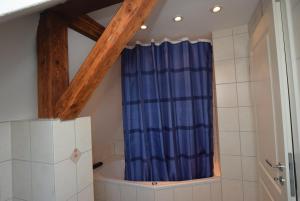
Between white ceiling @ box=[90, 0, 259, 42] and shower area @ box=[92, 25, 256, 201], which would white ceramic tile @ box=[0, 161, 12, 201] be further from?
white ceiling @ box=[90, 0, 259, 42]

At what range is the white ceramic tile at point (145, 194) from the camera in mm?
1921

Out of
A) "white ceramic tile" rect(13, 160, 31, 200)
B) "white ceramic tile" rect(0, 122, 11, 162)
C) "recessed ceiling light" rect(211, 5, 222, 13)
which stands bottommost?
"white ceramic tile" rect(13, 160, 31, 200)

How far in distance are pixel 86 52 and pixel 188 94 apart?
113 centimetres

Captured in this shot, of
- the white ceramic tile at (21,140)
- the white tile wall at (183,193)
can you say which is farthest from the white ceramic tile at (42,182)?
the white tile wall at (183,193)

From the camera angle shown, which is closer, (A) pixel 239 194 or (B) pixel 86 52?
(B) pixel 86 52

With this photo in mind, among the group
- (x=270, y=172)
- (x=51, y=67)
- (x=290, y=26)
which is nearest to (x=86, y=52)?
(x=51, y=67)

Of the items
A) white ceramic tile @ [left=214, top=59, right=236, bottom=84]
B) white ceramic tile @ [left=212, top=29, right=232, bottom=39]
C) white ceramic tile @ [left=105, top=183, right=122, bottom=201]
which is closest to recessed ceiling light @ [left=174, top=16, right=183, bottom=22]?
white ceramic tile @ [left=212, top=29, right=232, bottom=39]

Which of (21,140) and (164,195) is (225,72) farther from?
(21,140)

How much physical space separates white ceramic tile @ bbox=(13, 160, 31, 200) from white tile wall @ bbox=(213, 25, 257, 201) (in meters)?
1.74

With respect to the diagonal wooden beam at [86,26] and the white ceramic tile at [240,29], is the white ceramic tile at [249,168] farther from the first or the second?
the diagonal wooden beam at [86,26]

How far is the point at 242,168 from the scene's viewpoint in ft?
6.26

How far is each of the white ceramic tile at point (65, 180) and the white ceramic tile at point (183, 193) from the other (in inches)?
Answer: 42.4

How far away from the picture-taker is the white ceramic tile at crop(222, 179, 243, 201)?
1919 mm

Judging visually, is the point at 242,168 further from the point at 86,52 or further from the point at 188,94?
the point at 86,52
